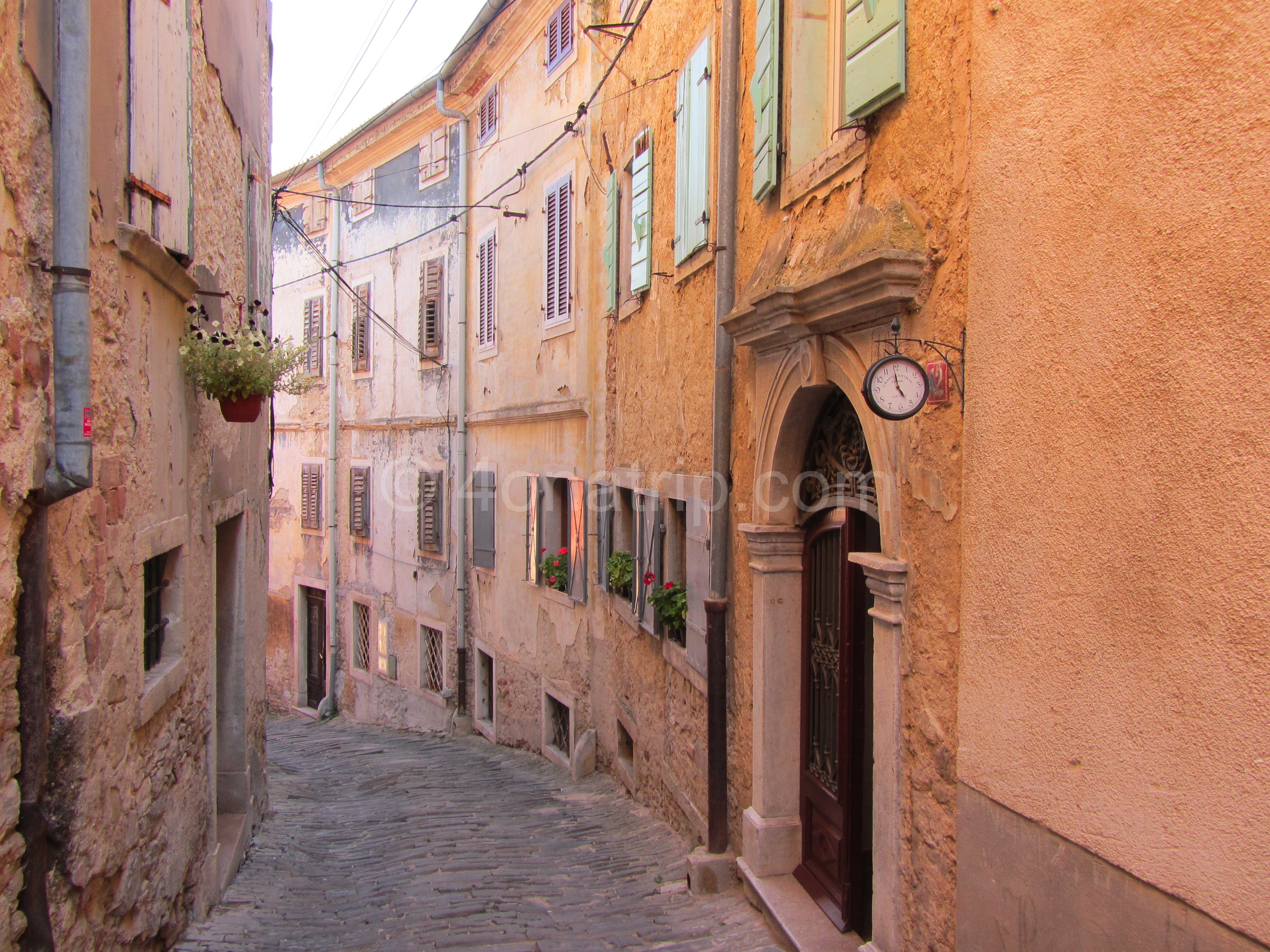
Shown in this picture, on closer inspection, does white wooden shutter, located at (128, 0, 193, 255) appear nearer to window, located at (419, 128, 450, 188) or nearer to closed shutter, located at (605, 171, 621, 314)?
closed shutter, located at (605, 171, 621, 314)

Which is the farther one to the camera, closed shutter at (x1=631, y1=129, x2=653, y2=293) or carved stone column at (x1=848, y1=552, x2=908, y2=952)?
closed shutter at (x1=631, y1=129, x2=653, y2=293)

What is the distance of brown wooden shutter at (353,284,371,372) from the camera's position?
1792 centimetres

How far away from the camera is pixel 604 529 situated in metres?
9.81

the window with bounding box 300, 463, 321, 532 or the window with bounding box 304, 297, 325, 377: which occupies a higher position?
the window with bounding box 304, 297, 325, 377

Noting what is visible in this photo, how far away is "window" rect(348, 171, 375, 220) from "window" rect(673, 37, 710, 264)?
11.8 metres

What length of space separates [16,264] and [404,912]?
14.4 feet

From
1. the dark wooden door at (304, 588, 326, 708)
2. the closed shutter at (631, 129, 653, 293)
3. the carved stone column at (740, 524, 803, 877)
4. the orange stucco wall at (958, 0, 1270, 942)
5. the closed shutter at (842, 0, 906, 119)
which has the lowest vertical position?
the dark wooden door at (304, 588, 326, 708)

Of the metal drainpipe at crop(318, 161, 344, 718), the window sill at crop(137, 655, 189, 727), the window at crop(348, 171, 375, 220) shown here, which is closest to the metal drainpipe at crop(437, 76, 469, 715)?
the window at crop(348, 171, 375, 220)

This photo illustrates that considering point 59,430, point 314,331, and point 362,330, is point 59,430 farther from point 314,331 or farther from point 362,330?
point 314,331

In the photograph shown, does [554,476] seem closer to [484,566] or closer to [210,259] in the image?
[484,566]

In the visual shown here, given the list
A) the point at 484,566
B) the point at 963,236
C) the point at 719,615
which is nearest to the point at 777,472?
the point at 719,615

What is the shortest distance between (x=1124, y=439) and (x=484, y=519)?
38.0ft

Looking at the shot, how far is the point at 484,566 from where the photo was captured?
13789 millimetres

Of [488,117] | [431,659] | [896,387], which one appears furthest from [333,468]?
[896,387]
